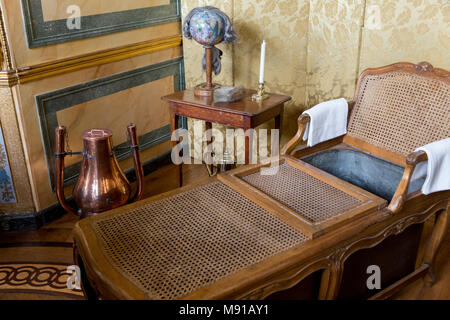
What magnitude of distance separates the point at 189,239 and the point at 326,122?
1.10 m

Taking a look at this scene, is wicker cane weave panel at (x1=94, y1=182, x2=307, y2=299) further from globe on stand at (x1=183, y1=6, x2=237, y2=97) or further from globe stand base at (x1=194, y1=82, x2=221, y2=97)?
globe on stand at (x1=183, y1=6, x2=237, y2=97)

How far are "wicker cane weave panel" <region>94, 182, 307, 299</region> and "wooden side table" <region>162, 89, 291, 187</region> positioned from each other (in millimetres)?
720

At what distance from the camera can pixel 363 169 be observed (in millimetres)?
2480

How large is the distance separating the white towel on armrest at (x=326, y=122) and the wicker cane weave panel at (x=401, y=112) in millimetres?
82

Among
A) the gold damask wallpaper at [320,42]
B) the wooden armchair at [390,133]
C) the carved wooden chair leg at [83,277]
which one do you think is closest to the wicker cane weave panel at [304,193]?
the wooden armchair at [390,133]

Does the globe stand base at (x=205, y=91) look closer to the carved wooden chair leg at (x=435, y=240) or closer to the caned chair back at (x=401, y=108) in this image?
the caned chair back at (x=401, y=108)

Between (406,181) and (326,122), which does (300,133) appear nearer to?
(326,122)

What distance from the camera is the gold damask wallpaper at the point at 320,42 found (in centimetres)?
267

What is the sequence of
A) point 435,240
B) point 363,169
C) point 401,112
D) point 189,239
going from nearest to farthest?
point 189,239 < point 435,240 < point 401,112 < point 363,169

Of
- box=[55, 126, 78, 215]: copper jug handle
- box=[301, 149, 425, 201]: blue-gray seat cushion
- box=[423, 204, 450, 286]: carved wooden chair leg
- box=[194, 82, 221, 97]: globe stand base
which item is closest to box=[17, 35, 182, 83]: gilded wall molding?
box=[55, 126, 78, 215]: copper jug handle

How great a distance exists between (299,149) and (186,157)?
1602 millimetres

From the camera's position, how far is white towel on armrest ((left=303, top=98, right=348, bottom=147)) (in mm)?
2377

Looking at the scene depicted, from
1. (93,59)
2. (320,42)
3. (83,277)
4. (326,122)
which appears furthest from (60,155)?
(320,42)

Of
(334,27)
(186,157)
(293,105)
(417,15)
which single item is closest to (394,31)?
(417,15)
